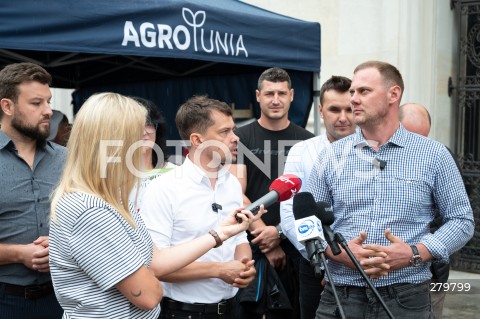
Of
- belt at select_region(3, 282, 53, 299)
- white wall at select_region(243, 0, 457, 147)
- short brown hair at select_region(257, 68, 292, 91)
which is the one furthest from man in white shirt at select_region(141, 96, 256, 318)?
white wall at select_region(243, 0, 457, 147)

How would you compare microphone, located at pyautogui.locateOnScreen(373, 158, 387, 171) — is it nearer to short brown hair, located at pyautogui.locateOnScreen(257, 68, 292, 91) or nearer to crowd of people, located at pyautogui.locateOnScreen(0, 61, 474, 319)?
crowd of people, located at pyautogui.locateOnScreen(0, 61, 474, 319)

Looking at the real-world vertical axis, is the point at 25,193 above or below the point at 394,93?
below

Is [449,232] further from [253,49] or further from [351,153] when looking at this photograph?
[253,49]

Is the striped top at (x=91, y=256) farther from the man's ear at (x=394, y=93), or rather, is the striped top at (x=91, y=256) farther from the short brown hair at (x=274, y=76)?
the short brown hair at (x=274, y=76)

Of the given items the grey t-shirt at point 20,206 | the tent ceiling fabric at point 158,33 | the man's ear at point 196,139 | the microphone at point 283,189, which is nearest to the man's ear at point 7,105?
the grey t-shirt at point 20,206

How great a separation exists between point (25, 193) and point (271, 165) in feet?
6.79

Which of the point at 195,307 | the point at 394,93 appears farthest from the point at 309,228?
the point at 394,93

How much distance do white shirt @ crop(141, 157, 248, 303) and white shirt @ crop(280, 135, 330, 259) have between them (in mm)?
897

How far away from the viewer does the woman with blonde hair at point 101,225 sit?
2.33 meters

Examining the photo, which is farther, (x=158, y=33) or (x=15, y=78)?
(x=158, y=33)

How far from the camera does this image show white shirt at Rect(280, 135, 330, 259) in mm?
4305

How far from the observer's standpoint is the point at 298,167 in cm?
441

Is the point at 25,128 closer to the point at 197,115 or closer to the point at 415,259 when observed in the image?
the point at 197,115

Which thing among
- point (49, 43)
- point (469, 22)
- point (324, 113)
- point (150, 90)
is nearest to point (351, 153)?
point (324, 113)
